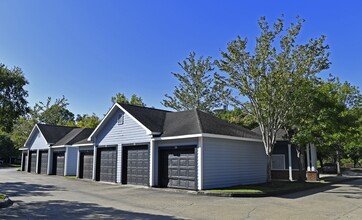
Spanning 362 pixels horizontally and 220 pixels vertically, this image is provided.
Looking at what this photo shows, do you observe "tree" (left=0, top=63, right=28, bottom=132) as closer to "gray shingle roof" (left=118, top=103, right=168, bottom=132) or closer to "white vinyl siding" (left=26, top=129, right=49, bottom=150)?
"gray shingle roof" (left=118, top=103, right=168, bottom=132)

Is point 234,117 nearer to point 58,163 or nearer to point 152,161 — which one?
point 58,163

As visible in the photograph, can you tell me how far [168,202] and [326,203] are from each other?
21.9 feet

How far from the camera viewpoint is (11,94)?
16.1 m

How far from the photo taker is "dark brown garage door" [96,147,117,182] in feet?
70.5

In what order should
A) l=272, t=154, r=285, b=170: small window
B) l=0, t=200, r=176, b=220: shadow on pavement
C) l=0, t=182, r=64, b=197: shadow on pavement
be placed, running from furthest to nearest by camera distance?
l=272, t=154, r=285, b=170: small window, l=0, t=182, r=64, b=197: shadow on pavement, l=0, t=200, r=176, b=220: shadow on pavement

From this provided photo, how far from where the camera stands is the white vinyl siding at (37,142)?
3409 centimetres

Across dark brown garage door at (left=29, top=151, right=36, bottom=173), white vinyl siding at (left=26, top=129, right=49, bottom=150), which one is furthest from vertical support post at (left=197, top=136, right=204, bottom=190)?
dark brown garage door at (left=29, top=151, right=36, bottom=173)

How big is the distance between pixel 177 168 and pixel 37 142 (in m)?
24.1

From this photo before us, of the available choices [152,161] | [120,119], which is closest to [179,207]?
[152,161]

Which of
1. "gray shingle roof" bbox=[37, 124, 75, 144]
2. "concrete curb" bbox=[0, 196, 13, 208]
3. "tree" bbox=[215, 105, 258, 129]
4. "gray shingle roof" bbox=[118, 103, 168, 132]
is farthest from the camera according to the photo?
"tree" bbox=[215, 105, 258, 129]

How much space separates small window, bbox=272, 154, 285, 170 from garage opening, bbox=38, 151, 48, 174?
2300 centimetres

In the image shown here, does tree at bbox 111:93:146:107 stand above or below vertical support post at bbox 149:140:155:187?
above

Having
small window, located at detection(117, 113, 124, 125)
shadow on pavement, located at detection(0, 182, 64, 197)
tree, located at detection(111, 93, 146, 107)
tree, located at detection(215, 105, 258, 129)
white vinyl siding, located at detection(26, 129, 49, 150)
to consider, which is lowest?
shadow on pavement, located at detection(0, 182, 64, 197)

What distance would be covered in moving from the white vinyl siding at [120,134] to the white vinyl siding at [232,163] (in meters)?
4.20
